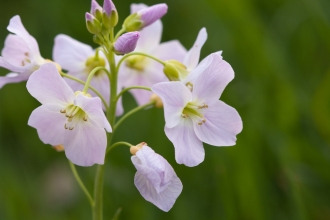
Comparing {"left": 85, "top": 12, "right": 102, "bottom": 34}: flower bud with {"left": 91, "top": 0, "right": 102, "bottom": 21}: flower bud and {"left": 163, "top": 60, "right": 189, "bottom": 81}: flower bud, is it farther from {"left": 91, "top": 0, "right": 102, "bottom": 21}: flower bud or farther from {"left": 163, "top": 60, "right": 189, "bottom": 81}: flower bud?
{"left": 163, "top": 60, "right": 189, "bottom": 81}: flower bud

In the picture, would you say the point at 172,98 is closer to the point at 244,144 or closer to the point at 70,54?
the point at 70,54

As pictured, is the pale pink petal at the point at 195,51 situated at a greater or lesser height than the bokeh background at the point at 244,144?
greater

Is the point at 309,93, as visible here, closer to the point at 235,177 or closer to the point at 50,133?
the point at 235,177

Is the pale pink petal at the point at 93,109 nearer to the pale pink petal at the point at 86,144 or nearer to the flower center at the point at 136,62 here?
the pale pink petal at the point at 86,144

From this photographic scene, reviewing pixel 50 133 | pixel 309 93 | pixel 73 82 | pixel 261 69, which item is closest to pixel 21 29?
pixel 73 82

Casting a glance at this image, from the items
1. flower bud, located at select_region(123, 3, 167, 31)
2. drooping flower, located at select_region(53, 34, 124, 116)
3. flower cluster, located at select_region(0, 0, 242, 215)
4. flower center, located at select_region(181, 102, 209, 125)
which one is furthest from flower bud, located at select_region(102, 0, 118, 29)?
flower center, located at select_region(181, 102, 209, 125)

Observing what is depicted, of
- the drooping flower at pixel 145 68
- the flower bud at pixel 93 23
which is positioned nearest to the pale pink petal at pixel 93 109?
the flower bud at pixel 93 23
